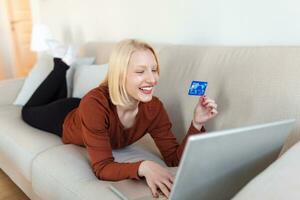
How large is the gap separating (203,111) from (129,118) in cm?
32

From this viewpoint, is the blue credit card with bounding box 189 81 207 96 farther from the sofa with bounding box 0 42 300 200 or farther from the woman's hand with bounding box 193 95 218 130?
the sofa with bounding box 0 42 300 200

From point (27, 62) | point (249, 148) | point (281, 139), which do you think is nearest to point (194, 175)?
point (249, 148)

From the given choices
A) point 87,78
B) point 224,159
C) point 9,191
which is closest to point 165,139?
point 224,159

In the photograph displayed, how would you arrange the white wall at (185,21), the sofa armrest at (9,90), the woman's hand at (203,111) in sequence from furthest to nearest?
the sofa armrest at (9,90) → the white wall at (185,21) → the woman's hand at (203,111)

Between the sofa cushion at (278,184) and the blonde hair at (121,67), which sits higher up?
the blonde hair at (121,67)

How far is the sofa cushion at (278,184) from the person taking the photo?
0.68 m

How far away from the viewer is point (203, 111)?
50.3 inches

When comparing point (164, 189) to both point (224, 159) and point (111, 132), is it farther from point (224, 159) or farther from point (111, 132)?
point (111, 132)

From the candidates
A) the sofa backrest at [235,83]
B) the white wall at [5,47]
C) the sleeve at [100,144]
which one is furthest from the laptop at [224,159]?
the white wall at [5,47]

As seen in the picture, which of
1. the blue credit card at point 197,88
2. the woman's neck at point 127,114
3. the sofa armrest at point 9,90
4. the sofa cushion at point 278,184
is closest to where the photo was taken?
the sofa cushion at point 278,184

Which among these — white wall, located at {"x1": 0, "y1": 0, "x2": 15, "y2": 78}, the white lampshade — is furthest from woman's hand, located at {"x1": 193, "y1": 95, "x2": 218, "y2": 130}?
white wall, located at {"x1": 0, "y1": 0, "x2": 15, "y2": 78}

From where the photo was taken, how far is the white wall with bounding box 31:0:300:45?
1.52 meters

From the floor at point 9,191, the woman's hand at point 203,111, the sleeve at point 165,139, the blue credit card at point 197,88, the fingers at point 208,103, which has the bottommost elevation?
the floor at point 9,191

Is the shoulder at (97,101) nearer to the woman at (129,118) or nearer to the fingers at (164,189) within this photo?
the woman at (129,118)
